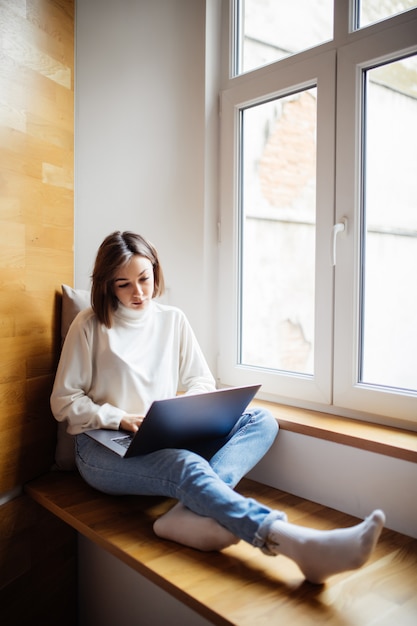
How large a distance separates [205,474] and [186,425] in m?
0.15

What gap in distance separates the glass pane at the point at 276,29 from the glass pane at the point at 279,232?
0.17 meters

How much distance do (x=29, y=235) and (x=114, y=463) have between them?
2.45 feet

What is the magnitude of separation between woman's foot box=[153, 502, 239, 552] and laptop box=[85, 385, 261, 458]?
184mm

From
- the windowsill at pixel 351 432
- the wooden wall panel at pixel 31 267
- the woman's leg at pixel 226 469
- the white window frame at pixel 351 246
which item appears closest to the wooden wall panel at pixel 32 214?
the wooden wall panel at pixel 31 267

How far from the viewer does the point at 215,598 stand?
1.07 meters

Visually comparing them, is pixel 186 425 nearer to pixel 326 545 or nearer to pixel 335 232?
pixel 326 545

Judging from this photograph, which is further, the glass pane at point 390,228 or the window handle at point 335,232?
the window handle at point 335,232

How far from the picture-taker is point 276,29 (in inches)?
73.4

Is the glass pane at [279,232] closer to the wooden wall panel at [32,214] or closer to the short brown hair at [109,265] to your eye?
the short brown hair at [109,265]

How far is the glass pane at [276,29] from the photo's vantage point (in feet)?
5.69

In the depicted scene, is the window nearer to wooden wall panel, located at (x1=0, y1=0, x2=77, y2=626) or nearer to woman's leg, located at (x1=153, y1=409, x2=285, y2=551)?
woman's leg, located at (x1=153, y1=409, x2=285, y2=551)

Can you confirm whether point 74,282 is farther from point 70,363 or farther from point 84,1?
point 84,1

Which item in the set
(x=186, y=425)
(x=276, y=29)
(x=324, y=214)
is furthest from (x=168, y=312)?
(x=276, y=29)

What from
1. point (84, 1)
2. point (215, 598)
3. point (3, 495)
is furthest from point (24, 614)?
point (84, 1)
